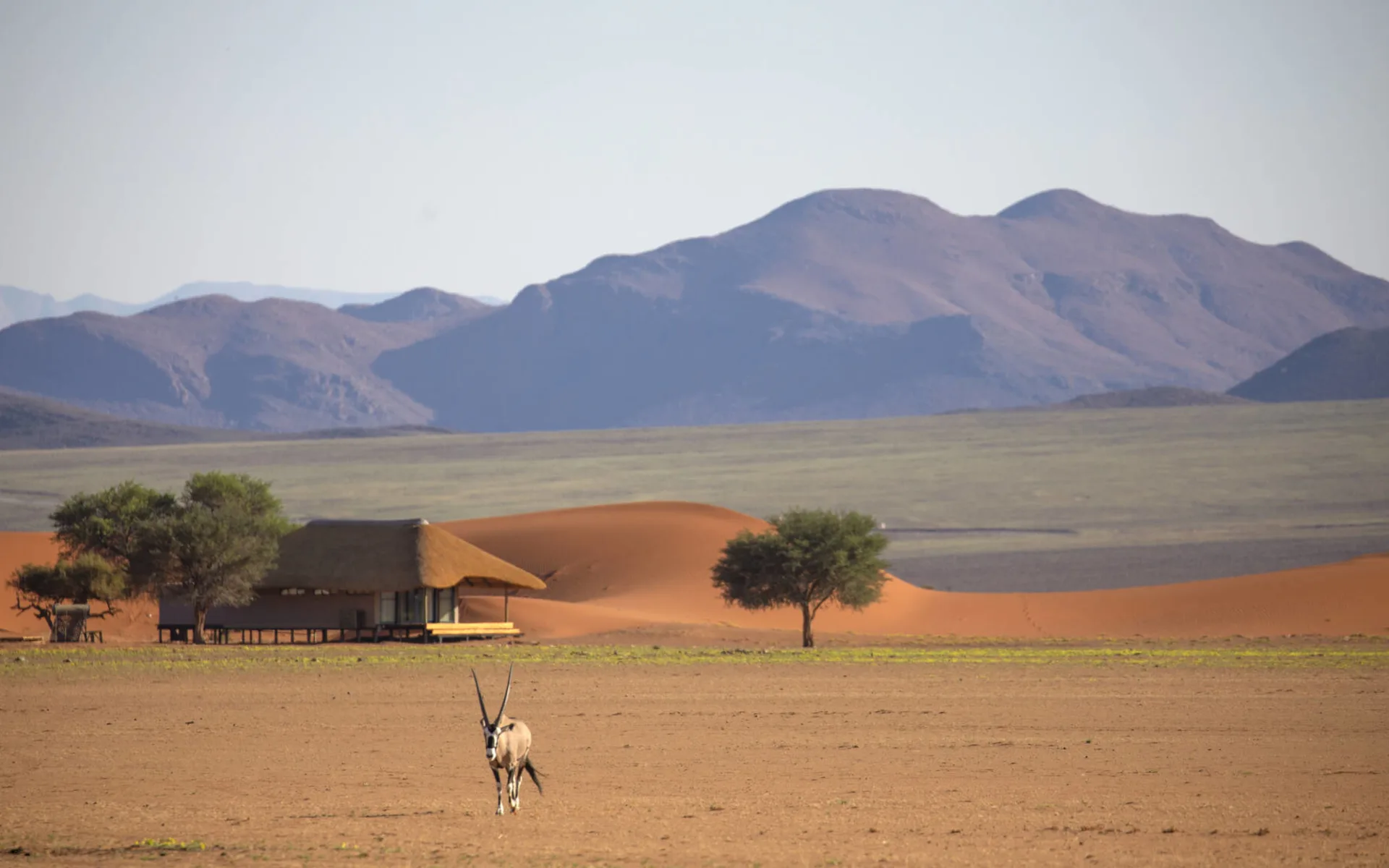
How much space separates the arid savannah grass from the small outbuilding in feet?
108

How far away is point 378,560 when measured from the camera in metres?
43.7

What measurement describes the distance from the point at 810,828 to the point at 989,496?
77534mm

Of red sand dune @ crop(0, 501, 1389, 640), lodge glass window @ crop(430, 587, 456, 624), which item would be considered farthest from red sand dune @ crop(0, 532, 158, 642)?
lodge glass window @ crop(430, 587, 456, 624)

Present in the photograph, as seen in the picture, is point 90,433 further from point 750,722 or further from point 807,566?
A: point 750,722

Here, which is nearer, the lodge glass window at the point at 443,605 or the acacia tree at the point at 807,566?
the acacia tree at the point at 807,566

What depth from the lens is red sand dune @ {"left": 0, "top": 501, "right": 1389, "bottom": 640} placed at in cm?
4694

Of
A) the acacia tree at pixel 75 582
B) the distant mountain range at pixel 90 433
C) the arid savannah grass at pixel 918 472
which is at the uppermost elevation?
the distant mountain range at pixel 90 433

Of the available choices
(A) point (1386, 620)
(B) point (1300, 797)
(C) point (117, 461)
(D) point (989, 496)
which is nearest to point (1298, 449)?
(D) point (989, 496)

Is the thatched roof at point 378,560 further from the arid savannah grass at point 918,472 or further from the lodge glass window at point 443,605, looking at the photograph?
the arid savannah grass at point 918,472

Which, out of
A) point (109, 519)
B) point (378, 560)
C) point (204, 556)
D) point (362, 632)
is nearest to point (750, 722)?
point (204, 556)

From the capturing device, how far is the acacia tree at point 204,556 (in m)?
40.8

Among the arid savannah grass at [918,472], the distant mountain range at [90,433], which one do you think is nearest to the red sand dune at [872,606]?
the arid savannah grass at [918,472]

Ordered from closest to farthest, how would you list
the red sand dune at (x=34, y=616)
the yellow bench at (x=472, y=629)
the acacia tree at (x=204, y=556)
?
1. the acacia tree at (x=204, y=556)
2. the yellow bench at (x=472, y=629)
3. the red sand dune at (x=34, y=616)

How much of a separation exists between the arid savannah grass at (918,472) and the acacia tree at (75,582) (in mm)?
39392
